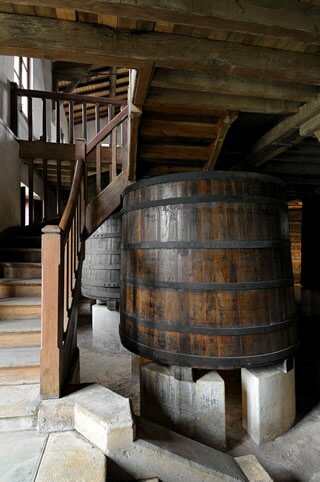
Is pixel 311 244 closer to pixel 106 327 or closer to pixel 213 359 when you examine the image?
pixel 106 327

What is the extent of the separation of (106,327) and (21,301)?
208cm

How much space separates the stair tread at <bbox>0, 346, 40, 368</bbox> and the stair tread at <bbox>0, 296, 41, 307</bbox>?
429 mm

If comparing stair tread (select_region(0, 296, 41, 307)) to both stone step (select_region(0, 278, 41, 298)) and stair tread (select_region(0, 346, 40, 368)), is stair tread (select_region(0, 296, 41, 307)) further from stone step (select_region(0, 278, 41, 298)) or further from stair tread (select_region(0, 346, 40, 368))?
stair tread (select_region(0, 346, 40, 368))

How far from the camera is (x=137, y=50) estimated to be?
5.56ft

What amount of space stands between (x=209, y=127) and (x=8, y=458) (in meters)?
2.76

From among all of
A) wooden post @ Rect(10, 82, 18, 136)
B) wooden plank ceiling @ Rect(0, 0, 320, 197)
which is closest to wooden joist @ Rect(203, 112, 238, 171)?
wooden plank ceiling @ Rect(0, 0, 320, 197)

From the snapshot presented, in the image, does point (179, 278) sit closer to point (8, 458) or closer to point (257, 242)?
point (257, 242)

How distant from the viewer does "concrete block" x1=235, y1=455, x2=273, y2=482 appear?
1.52 metres

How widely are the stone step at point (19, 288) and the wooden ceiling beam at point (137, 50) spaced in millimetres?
1840

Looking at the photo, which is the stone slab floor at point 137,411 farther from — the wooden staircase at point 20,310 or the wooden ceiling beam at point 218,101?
the wooden ceiling beam at point 218,101

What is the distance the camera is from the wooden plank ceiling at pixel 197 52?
4.77ft

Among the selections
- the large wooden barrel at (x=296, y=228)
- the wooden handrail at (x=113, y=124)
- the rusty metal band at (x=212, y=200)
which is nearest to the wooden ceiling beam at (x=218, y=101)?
the rusty metal band at (x=212, y=200)

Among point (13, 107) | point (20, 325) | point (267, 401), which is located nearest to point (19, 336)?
point (20, 325)

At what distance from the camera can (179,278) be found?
6.54 feet
